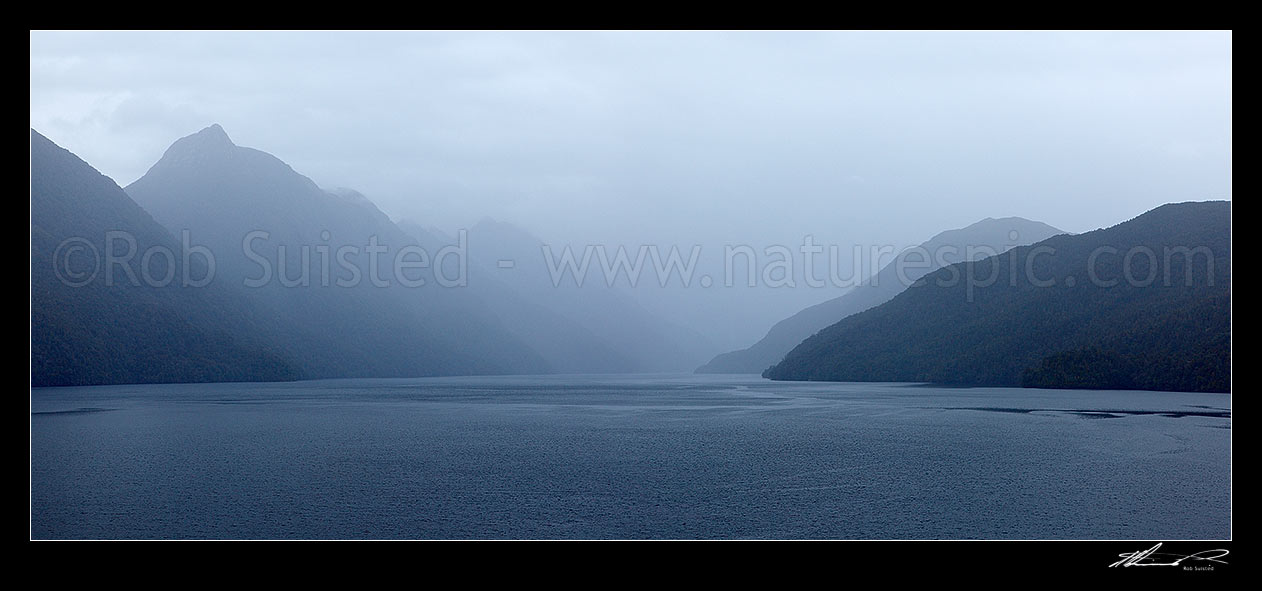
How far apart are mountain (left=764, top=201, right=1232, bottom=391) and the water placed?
233ft

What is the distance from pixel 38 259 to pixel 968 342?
184775mm

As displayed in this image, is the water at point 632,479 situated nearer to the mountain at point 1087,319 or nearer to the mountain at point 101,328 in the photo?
the mountain at point 1087,319

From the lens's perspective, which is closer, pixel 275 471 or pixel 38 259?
pixel 275 471

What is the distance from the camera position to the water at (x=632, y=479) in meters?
24.6

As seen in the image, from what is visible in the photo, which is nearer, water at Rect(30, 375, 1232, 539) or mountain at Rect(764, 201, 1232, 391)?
water at Rect(30, 375, 1232, 539)
